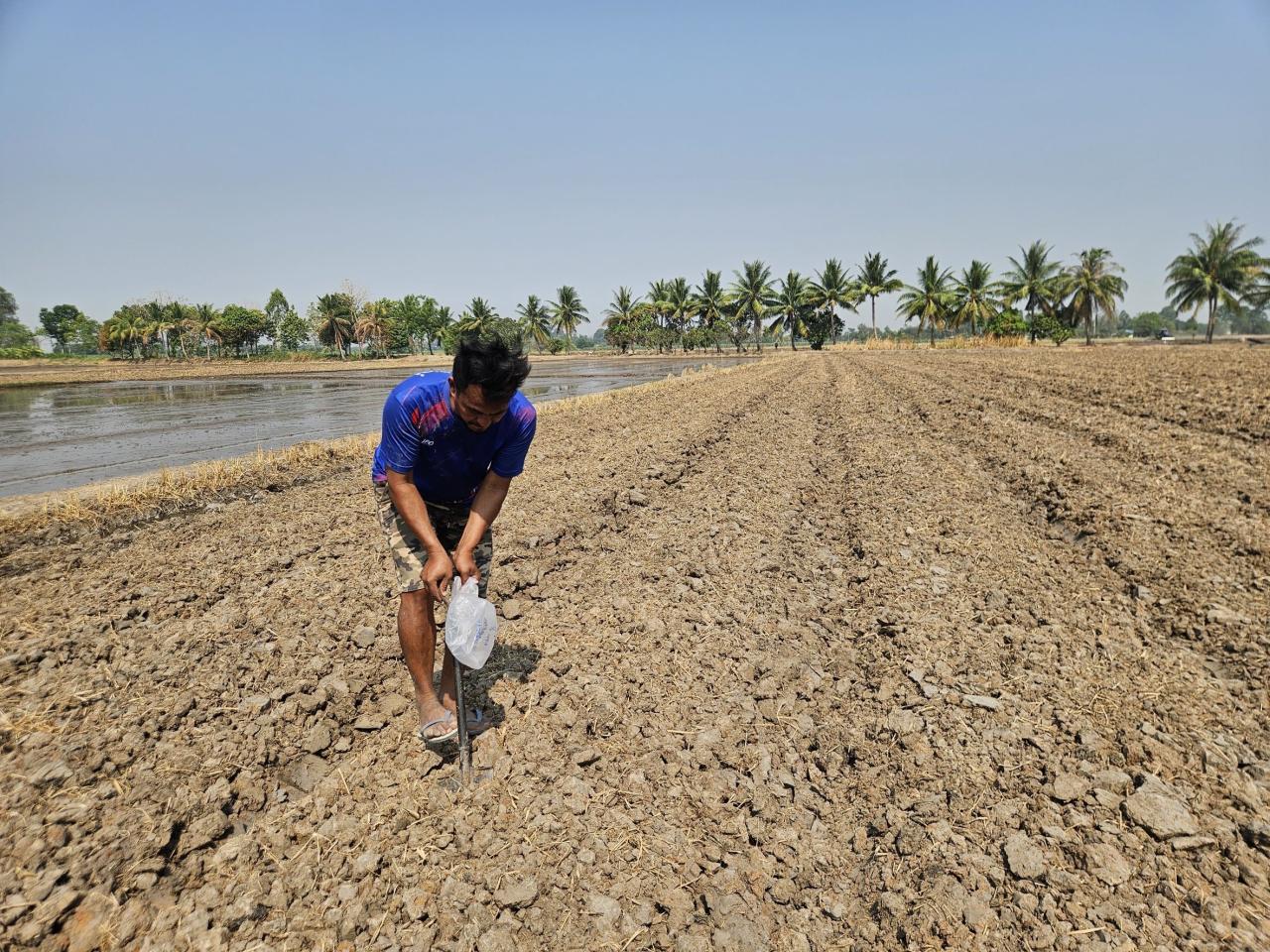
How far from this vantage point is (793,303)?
67.1 meters

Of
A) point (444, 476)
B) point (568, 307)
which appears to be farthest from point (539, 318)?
point (444, 476)

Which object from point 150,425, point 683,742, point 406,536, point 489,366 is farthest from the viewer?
point 150,425

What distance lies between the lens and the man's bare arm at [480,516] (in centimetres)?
264

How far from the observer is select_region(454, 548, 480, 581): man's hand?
2615 millimetres

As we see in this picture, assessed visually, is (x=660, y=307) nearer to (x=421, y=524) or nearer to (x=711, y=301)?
(x=711, y=301)

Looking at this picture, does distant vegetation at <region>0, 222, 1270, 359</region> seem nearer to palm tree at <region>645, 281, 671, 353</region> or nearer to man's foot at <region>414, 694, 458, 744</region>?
palm tree at <region>645, 281, 671, 353</region>

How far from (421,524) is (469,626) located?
1.52ft

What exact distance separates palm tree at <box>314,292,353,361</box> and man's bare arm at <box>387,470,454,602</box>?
8393 centimetres

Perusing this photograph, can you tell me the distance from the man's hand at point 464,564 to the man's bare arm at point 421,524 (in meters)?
0.06

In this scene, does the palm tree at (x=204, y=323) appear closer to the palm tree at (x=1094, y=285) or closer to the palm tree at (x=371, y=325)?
the palm tree at (x=371, y=325)

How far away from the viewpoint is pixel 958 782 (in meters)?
2.50

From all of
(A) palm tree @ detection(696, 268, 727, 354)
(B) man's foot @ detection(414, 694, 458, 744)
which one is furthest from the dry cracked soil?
(A) palm tree @ detection(696, 268, 727, 354)

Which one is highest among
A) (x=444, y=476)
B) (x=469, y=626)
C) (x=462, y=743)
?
(x=444, y=476)

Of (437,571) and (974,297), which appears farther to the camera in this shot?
(974,297)
